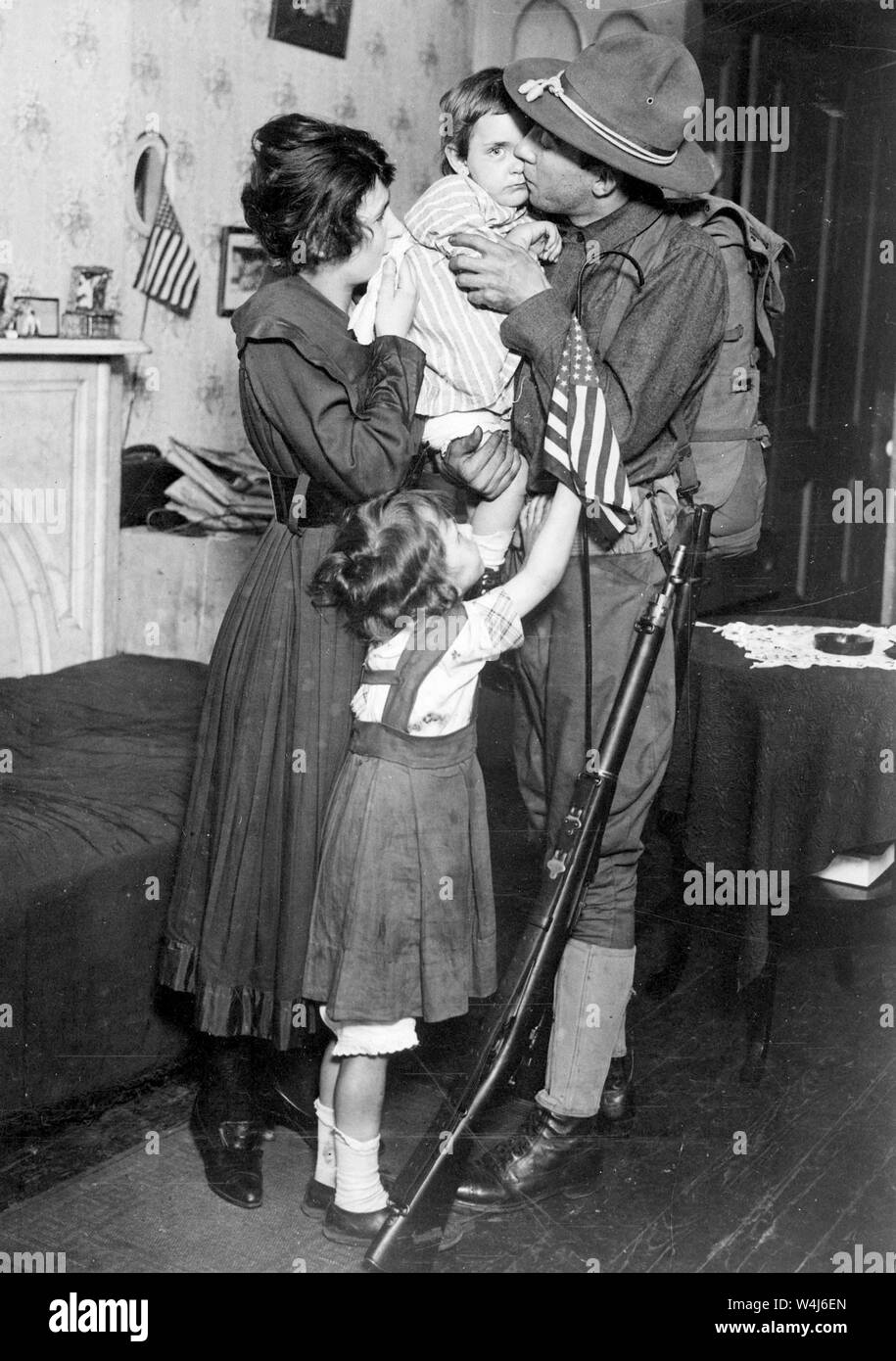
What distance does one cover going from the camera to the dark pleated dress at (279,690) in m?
2.40

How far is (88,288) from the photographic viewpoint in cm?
454

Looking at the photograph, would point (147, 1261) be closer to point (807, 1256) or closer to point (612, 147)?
point (807, 1256)

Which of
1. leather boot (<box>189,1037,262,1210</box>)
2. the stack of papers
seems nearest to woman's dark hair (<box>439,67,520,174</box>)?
leather boot (<box>189,1037,262,1210</box>)

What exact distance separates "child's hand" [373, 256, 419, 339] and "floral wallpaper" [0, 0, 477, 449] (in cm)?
144

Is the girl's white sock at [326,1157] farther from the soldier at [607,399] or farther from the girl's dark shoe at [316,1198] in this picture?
the soldier at [607,399]

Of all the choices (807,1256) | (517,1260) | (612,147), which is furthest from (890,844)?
(612,147)

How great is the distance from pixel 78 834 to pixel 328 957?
2.85 feet

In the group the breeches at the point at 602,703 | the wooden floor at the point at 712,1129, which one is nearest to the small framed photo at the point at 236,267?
the wooden floor at the point at 712,1129

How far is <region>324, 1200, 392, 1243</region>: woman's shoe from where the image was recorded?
2.48 metres

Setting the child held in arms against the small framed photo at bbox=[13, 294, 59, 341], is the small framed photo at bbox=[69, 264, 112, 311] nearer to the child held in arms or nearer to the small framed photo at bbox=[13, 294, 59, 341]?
the small framed photo at bbox=[13, 294, 59, 341]

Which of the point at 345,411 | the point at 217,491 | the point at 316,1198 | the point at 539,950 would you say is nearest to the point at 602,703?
the point at 539,950

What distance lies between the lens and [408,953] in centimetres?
242
